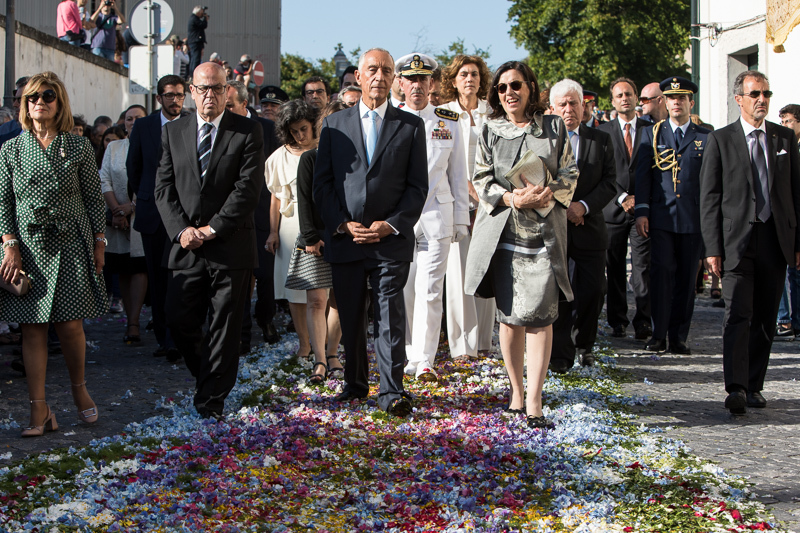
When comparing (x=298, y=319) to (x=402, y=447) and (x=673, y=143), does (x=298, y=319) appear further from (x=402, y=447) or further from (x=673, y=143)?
(x=673, y=143)

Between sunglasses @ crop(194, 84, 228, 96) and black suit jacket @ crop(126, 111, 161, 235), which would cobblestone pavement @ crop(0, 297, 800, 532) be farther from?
sunglasses @ crop(194, 84, 228, 96)

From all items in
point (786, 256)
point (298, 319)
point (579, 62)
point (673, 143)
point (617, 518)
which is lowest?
point (617, 518)

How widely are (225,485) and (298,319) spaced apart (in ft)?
12.0

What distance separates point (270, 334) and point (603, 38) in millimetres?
43182

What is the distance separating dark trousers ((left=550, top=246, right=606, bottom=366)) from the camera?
815 cm

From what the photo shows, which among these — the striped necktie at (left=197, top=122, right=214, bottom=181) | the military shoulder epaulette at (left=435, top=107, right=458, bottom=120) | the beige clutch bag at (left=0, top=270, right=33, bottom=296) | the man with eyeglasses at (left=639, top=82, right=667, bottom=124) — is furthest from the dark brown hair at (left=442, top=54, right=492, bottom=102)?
the beige clutch bag at (left=0, top=270, right=33, bottom=296)

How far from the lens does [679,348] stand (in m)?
9.59

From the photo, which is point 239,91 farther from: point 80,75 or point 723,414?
point 80,75

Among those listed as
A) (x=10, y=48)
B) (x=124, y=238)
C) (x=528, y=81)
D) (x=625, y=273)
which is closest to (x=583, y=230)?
(x=528, y=81)

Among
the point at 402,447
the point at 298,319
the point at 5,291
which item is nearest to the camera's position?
the point at 402,447

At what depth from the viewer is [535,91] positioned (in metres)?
6.52

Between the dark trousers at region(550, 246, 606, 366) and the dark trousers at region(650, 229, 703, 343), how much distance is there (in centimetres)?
124

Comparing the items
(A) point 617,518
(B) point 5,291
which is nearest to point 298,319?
(B) point 5,291

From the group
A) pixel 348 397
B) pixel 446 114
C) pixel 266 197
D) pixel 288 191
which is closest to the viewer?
pixel 348 397
